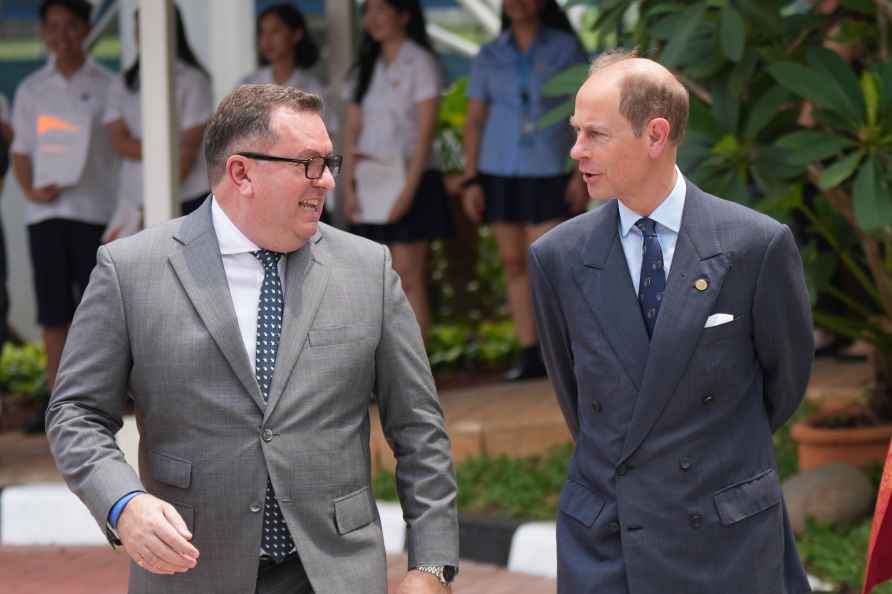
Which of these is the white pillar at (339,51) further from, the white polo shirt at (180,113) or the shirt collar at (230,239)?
the shirt collar at (230,239)

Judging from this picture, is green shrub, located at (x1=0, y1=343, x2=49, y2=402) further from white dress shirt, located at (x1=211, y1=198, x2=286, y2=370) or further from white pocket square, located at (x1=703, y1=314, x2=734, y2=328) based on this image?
white pocket square, located at (x1=703, y1=314, x2=734, y2=328)

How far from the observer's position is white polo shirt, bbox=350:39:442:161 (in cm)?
853

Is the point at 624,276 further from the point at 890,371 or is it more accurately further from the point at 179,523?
the point at 890,371

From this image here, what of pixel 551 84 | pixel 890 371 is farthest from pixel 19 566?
pixel 890 371

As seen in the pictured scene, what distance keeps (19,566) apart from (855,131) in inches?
155

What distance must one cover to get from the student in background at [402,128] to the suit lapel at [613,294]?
501cm

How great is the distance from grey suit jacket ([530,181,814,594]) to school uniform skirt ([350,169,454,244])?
5.18 metres

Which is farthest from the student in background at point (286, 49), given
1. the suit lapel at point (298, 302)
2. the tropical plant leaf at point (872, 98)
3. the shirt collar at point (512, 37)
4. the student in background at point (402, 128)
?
the suit lapel at point (298, 302)

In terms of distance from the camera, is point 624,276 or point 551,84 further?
point 551,84

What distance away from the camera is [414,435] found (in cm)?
352

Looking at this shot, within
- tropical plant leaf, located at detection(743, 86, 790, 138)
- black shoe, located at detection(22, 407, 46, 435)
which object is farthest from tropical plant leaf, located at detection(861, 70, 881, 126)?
black shoe, located at detection(22, 407, 46, 435)

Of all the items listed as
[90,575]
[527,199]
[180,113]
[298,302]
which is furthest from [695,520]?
[180,113]

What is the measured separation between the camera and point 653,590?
3.41 meters

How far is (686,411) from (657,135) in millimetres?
580
